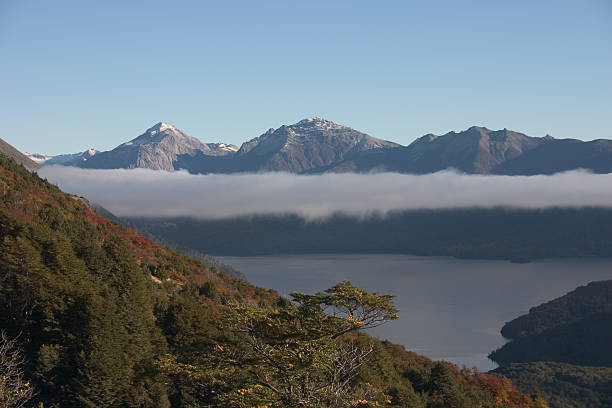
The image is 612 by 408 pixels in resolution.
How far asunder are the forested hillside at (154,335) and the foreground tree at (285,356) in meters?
0.06

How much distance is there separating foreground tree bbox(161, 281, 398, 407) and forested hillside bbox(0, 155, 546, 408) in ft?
0.21

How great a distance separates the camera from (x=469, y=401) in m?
66.5

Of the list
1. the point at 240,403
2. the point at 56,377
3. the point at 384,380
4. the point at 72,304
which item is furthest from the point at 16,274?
the point at 384,380

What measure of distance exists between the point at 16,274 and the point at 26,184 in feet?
133

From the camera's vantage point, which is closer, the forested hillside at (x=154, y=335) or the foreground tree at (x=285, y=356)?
the foreground tree at (x=285, y=356)

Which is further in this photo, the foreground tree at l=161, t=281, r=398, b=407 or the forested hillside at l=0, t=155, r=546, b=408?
the forested hillside at l=0, t=155, r=546, b=408

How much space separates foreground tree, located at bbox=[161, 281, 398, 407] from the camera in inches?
949

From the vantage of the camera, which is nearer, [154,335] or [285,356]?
[285,356]

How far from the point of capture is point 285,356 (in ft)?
80.6

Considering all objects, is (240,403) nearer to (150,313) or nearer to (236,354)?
(236,354)

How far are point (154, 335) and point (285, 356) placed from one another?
2325 centimetres

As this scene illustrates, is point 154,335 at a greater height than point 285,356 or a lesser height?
lesser

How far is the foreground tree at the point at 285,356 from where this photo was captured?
2411 centimetres

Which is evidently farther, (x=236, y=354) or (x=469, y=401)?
(x=469, y=401)
